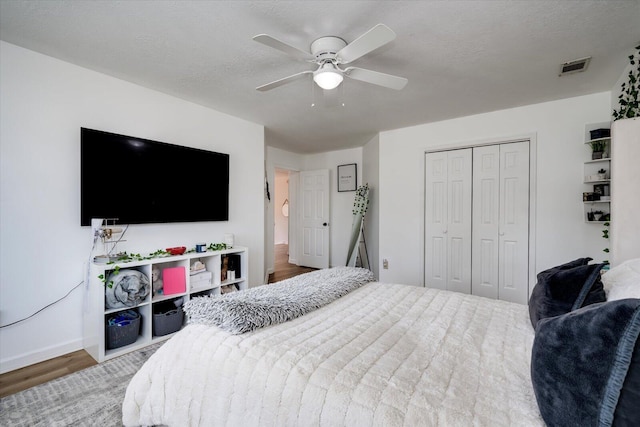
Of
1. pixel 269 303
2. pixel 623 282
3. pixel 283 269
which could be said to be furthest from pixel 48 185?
pixel 283 269

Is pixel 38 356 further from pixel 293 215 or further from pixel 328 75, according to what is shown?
pixel 293 215

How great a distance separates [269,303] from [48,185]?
215 centimetres

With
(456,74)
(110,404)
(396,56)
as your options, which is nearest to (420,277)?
(456,74)

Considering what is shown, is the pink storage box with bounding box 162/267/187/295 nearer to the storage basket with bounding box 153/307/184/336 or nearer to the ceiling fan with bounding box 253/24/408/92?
the storage basket with bounding box 153/307/184/336

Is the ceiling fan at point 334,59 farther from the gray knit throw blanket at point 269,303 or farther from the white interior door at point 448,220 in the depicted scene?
the white interior door at point 448,220

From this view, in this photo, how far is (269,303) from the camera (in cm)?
152

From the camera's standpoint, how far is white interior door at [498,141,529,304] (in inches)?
131

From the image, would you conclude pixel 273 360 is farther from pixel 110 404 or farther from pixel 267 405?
pixel 110 404

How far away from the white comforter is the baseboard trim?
1514 mm

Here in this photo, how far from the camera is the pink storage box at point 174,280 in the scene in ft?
8.72

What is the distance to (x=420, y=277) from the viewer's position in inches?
157

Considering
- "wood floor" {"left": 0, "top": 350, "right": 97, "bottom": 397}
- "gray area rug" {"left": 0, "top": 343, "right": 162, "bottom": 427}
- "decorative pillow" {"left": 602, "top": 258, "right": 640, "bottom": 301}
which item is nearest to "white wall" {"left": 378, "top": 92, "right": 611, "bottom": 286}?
"decorative pillow" {"left": 602, "top": 258, "right": 640, "bottom": 301}

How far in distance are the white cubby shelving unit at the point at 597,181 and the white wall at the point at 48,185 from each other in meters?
4.31

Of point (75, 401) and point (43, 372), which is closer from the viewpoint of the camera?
point (75, 401)
